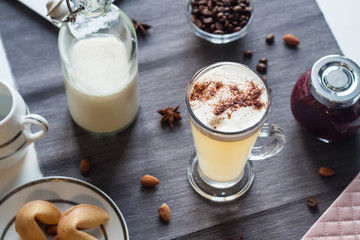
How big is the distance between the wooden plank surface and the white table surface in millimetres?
23

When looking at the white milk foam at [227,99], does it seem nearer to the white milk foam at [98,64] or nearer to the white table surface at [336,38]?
the white milk foam at [98,64]

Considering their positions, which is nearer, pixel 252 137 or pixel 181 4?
pixel 252 137

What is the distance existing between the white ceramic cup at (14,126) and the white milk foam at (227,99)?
15.2 inches

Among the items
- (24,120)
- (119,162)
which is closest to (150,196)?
(119,162)

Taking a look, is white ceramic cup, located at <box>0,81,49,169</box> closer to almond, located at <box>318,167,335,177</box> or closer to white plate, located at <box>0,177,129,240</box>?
white plate, located at <box>0,177,129,240</box>

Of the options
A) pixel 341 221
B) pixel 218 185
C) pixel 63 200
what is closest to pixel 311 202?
pixel 341 221

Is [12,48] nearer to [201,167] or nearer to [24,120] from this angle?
[24,120]

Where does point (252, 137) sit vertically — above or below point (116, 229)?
above

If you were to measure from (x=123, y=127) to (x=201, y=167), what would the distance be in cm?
22

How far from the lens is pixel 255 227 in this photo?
1.21 meters

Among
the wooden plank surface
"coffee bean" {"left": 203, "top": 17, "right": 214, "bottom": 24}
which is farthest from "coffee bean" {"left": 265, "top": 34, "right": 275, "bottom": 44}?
"coffee bean" {"left": 203, "top": 17, "right": 214, "bottom": 24}

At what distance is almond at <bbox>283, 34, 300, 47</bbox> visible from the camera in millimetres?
1392

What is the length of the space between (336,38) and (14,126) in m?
0.88

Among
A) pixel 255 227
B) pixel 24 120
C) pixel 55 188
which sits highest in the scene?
pixel 24 120
